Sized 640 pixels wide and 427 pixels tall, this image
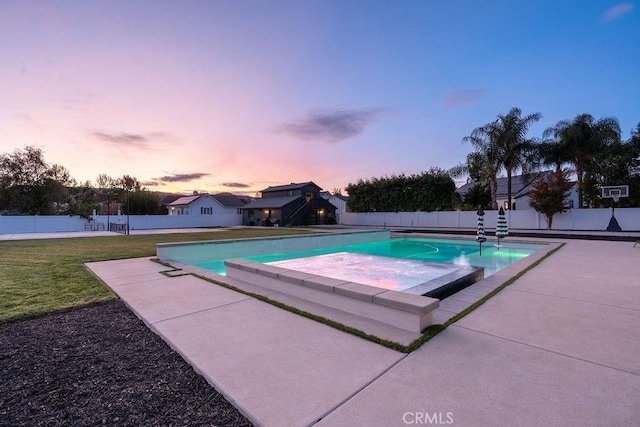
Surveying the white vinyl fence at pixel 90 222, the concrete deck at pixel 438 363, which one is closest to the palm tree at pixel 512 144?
the concrete deck at pixel 438 363

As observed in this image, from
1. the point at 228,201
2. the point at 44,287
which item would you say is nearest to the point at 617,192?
the point at 44,287

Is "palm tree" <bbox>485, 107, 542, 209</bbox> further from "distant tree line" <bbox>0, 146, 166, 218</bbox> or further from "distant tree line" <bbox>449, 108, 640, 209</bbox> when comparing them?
"distant tree line" <bbox>0, 146, 166, 218</bbox>

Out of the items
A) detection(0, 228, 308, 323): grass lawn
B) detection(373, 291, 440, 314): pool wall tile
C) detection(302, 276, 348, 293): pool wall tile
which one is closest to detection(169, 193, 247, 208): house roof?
detection(0, 228, 308, 323): grass lawn

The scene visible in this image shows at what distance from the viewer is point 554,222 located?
19734 millimetres

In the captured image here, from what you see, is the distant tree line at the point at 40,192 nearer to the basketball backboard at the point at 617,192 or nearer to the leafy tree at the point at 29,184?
the leafy tree at the point at 29,184

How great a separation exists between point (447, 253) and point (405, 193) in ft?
54.6

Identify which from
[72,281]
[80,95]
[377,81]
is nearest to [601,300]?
[72,281]

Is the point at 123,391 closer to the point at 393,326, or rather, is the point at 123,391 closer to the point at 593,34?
the point at 393,326

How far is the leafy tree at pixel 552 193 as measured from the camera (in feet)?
59.8

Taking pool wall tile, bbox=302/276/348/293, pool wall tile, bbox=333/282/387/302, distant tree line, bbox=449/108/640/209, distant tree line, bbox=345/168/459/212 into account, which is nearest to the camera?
pool wall tile, bbox=333/282/387/302

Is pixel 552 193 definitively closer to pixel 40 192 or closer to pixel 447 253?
pixel 447 253

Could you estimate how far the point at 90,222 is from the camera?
2564 cm

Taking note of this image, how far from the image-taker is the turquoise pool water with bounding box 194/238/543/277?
9.41 meters

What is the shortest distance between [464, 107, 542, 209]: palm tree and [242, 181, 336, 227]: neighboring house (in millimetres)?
16519
